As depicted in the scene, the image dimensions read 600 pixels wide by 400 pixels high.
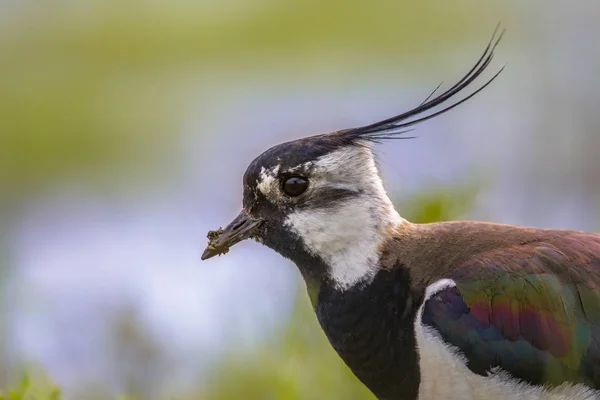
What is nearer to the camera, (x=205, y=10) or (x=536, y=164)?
(x=536, y=164)

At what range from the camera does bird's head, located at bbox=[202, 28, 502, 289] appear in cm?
435

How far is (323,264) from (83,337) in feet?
6.04

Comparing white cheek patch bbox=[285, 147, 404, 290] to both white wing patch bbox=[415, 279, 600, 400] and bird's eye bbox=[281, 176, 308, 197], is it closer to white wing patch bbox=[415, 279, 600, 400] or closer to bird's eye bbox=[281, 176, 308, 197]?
bird's eye bbox=[281, 176, 308, 197]

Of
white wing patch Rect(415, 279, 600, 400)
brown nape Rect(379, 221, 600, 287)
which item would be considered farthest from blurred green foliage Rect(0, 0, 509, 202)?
white wing patch Rect(415, 279, 600, 400)

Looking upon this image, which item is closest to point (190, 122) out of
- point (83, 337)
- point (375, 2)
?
point (375, 2)

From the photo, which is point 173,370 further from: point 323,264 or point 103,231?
point 103,231

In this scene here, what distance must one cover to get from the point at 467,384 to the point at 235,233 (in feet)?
3.57

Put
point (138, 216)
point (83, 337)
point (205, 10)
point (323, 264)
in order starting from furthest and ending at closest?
point (205, 10)
point (138, 216)
point (83, 337)
point (323, 264)

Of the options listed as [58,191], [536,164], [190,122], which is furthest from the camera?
[190,122]

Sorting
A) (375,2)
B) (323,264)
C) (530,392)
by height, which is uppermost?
(375,2)

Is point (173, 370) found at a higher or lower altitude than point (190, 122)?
lower

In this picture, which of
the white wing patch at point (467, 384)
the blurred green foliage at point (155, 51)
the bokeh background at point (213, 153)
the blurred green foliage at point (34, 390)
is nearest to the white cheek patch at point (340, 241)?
the white wing patch at point (467, 384)

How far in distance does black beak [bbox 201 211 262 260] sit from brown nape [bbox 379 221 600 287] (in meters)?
0.52

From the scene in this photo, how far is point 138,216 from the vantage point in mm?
10055
